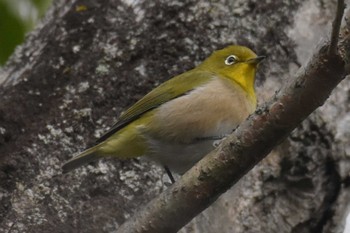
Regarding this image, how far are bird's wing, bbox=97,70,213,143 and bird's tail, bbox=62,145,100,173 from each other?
11 cm

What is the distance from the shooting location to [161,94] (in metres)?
4.50

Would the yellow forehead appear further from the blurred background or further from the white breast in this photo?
the blurred background

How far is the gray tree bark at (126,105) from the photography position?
4.08m

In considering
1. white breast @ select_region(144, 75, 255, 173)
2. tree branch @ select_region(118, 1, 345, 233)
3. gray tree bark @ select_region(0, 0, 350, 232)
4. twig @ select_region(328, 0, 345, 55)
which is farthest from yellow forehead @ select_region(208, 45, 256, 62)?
twig @ select_region(328, 0, 345, 55)

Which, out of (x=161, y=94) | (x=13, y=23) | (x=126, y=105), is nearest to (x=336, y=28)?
(x=161, y=94)

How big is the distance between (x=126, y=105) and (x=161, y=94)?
9.5 inches

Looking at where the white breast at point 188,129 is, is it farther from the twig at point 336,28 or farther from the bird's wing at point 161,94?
the twig at point 336,28

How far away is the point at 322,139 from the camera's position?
15.5ft

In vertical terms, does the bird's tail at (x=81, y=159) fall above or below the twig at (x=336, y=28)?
below

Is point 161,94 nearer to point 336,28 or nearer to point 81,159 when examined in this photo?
point 81,159

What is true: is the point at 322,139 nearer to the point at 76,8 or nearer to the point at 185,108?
the point at 185,108

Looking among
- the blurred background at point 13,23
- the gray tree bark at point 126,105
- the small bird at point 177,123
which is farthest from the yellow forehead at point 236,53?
the blurred background at point 13,23

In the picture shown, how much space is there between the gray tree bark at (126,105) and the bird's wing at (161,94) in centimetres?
16

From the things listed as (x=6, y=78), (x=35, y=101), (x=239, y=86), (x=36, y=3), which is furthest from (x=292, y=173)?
(x=36, y=3)
